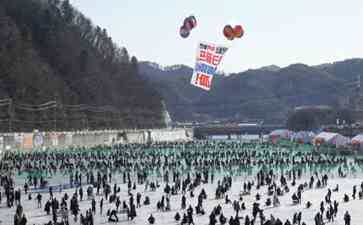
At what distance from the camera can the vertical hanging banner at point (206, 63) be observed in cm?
3153

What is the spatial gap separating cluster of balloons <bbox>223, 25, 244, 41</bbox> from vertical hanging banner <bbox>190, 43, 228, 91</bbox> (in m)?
6.93

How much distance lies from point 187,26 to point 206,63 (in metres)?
6.50

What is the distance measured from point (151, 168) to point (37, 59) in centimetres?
5738

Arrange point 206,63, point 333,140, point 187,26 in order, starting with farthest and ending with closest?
point 333,140 → point 187,26 → point 206,63

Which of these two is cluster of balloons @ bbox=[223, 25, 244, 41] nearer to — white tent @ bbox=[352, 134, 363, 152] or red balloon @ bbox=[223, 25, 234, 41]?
red balloon @ bbox=[223, 25, 234, 41]

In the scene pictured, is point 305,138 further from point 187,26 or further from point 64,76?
point 187,26

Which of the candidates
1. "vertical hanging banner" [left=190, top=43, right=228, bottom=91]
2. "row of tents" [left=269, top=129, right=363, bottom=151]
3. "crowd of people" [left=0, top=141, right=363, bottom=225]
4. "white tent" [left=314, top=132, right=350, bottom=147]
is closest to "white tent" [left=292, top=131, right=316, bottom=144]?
"row of tents" [left=269, top=129, right=363, bottom=151]

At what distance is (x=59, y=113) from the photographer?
331ft

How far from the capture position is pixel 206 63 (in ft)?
105

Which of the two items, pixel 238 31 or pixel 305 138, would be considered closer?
pixel 238 31

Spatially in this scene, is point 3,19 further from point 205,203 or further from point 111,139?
point 205,203

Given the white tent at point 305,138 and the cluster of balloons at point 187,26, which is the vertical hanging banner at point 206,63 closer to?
the cluster of balloons at point 187,26

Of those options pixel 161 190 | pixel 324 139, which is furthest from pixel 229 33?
pixel 324 139

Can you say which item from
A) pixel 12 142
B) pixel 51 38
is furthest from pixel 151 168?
pixel 51 38
